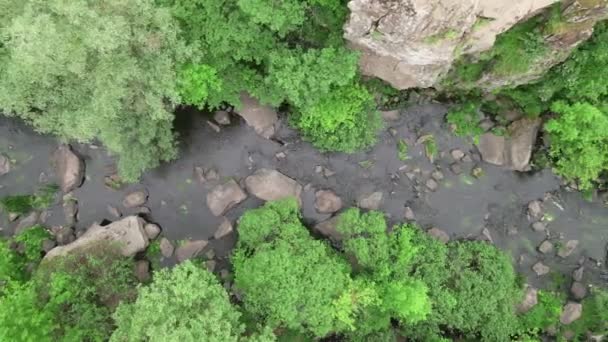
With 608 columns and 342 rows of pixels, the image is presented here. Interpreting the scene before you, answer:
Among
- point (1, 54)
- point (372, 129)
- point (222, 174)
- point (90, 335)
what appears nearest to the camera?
point (1, 54)

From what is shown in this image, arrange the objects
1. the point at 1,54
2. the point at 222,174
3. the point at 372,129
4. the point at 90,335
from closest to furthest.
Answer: the point at 1,54
the point at 90,335
the point at 372,129
the point at 222,174

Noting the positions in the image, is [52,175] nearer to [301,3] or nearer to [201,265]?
[201,265]

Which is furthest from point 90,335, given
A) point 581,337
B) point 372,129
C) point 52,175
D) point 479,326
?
point 581,337

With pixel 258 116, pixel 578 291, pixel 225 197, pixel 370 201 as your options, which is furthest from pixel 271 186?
pixel 578 291

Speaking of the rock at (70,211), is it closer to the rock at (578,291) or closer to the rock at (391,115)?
the rock at (391,115)

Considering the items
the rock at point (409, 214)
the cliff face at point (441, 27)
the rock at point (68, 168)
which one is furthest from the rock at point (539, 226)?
the rock at point (68, 168)

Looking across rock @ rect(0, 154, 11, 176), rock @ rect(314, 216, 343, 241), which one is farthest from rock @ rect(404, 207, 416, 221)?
rock @ rect(0, 154, 11, 176)
